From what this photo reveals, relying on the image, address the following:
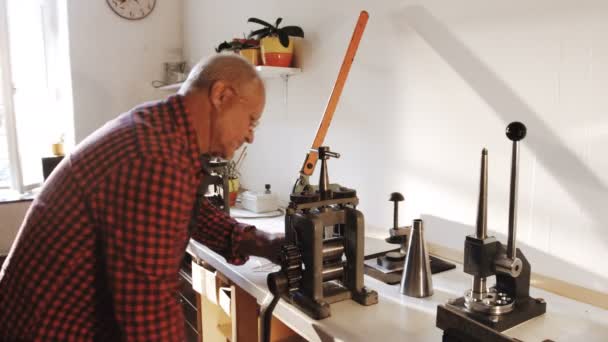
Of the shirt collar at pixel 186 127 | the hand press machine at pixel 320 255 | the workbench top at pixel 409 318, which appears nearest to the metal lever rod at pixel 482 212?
the workbench top at pixel 409 318

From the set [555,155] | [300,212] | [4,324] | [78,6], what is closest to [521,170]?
[555,155]

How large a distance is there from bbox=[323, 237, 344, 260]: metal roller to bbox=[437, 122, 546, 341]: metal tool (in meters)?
0.32

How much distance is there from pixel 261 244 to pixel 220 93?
1.89ft

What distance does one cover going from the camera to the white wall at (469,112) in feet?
4.32

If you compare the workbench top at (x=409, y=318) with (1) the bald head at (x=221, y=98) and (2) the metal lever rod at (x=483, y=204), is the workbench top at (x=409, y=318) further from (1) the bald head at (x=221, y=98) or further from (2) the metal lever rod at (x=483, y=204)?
(1) the bald head at (x=221, y=98)

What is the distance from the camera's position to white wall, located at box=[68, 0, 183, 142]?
3.41m

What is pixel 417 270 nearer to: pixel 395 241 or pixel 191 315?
pixel 395 241

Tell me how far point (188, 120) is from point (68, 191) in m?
0.28

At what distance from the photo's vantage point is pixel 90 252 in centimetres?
94

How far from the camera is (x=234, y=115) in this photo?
3.48 feet

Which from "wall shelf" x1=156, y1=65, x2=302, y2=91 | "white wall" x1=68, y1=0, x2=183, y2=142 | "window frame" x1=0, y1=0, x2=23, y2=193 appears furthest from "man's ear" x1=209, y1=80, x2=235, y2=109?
"white wall" x1=68, y1=0, x2=183, y2=142

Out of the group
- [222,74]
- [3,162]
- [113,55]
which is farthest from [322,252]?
[3,162]

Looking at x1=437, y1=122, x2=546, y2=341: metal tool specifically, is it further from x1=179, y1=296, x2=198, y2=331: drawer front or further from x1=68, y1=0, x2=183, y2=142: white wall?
x1=68, y1=0, x2=183, y2=142: white wall

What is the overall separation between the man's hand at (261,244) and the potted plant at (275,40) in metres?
1.08
